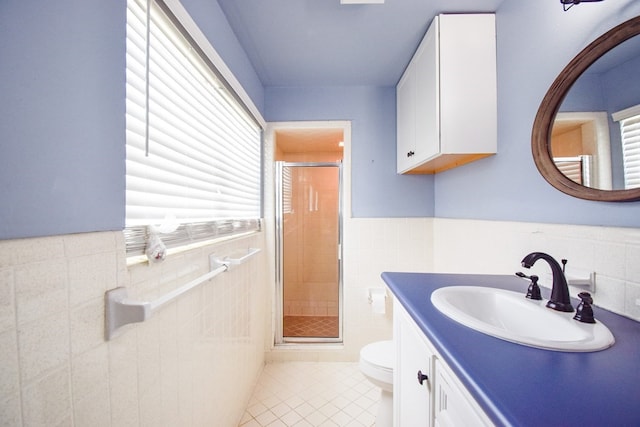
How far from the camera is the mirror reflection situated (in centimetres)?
77

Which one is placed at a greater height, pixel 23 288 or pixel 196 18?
pixel 196 18

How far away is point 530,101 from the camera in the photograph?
1.15 metres

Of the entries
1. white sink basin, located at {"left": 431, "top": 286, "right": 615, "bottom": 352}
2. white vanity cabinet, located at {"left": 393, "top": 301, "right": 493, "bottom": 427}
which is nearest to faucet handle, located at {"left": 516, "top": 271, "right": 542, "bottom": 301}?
white sink basin, located at {"left": 431, "top": 286, "right": 615, "bottom": 352}

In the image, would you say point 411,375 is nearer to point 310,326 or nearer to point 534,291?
point 534,291

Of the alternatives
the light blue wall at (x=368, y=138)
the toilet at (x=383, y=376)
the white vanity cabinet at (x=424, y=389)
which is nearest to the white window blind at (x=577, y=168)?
the white vanity cabinet at (x=424, y=389)

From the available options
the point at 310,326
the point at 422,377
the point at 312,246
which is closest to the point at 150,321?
the point at 422,377

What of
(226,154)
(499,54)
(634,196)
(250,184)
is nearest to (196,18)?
(226,154)

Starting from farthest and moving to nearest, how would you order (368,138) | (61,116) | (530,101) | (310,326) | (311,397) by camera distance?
1. (310,326)
2. (368,138)
3. (311,397)
4. (530,101)
5. (61,116)

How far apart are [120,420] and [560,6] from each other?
2047 millimetres

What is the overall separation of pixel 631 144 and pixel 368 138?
1603 mm

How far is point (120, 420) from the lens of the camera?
62 centimetres

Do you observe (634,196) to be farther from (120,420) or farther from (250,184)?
(250,184)

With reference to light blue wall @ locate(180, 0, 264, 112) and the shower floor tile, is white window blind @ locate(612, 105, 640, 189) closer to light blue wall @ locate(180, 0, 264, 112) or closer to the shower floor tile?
light blue wall @ locate(180, 0, 264, 112)

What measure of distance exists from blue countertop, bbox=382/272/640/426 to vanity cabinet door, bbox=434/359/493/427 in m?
0.08
